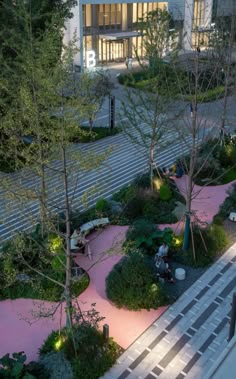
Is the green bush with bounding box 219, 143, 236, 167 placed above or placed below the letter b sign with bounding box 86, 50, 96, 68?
below

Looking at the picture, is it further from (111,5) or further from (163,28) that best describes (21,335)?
(111,5)

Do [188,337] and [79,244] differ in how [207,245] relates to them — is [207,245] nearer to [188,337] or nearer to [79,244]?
[188,337]

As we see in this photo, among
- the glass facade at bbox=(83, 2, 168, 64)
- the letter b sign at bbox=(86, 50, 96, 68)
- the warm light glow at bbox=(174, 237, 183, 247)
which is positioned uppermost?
the glass facade at bbox=(83, 2, 168, 64)

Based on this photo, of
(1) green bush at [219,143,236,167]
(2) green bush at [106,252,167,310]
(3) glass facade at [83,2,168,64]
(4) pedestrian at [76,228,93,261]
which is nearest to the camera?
(2) green bush at [106,252,167,310]

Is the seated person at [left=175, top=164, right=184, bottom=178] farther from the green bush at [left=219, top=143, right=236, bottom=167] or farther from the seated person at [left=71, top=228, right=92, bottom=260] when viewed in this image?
the seated person at [left=71, top=228, right=92, bottom=260]

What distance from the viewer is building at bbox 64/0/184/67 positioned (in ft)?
135

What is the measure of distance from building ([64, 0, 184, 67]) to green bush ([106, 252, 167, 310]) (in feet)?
99.7

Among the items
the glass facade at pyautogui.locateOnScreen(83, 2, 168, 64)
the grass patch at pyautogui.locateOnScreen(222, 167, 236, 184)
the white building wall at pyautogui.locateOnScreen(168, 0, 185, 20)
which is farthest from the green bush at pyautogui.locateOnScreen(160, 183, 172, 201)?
the white building wall at pyautogui.locateOnScreen(168, 0, 185, 20)

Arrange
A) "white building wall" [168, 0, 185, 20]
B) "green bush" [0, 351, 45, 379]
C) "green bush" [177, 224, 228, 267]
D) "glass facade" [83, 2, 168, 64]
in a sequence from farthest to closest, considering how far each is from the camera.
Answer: "white building wall" [168, 0, 185, 20] < "glass facade" [83, 2, 168, 64] < "green bush" [177, 224, 228, 267] < "green bush" [0, 351, 45, 379]

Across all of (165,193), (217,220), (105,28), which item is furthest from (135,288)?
(105,28)

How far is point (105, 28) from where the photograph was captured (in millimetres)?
44219

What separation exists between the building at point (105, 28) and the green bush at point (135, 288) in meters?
30.4

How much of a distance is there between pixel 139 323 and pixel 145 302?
2.01ft

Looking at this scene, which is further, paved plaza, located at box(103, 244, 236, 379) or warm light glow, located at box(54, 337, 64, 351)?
warm light glow, located at box(54, 337, 64, 351)
